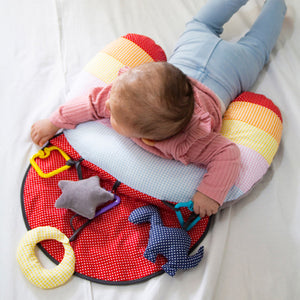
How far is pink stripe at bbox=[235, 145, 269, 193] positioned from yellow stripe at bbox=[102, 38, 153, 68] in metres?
0.47

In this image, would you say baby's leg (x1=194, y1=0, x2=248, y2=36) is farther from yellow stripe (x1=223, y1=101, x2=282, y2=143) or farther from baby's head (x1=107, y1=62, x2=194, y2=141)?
baby's head (x1=107, y1=62, x2=194, y2=141)

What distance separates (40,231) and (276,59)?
1.10 m

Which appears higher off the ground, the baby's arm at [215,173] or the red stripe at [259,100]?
the red stripe at [259,100]

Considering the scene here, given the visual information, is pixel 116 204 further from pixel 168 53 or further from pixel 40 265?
pixel 168 53

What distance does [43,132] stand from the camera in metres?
0.98

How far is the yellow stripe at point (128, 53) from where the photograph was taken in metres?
1.07

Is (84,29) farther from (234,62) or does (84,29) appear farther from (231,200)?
(231,200)

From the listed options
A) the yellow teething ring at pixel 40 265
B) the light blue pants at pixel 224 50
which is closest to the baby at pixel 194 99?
the light blue pants at pixel 224 50

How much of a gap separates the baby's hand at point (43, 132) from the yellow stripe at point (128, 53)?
1.09 feet

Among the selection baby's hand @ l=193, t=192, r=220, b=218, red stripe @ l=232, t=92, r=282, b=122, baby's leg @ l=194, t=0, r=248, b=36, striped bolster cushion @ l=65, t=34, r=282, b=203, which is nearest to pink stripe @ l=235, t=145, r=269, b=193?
striped bolster cushion @ l=65, t=34, r=282, b=203

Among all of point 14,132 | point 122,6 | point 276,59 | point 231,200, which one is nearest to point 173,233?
point 231,200

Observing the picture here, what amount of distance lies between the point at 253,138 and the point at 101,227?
54cm

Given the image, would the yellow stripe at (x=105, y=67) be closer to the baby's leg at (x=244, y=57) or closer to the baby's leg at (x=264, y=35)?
the baby's leg at (x=244, y=57)

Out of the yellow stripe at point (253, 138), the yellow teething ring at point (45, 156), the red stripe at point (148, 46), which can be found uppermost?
the red stripe at point (148, 46)
